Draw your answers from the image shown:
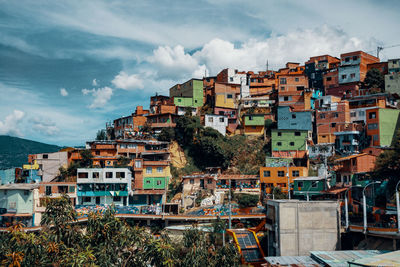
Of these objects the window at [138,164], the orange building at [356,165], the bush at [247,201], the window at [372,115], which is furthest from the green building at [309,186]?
the window at [138,164]

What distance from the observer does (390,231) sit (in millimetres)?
32031

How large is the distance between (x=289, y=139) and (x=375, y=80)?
22.1 m

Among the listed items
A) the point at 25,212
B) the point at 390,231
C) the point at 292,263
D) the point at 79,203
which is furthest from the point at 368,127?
the point at 25,212

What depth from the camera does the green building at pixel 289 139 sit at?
197ft

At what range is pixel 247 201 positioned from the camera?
165 feet

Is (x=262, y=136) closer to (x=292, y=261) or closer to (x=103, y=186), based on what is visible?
(x=103, y=186)

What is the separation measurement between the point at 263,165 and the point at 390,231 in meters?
28.2

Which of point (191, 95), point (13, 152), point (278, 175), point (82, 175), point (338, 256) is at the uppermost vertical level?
point (191, 95)

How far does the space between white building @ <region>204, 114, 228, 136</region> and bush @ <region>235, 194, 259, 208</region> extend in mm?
18836

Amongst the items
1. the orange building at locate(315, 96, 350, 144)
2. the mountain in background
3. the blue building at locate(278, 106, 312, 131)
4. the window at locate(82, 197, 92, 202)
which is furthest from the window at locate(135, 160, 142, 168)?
the mountain in background

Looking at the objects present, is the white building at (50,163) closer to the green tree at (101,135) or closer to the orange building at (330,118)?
the green tree at (101,135)

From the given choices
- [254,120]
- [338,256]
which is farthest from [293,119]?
[338,256]

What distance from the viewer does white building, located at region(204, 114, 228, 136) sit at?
221 feet

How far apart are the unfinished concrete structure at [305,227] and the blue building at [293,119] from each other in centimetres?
2936
